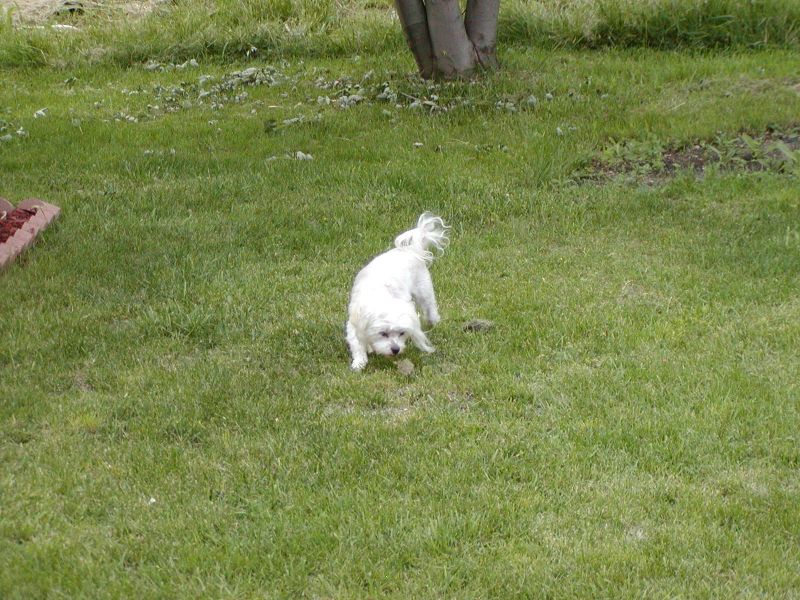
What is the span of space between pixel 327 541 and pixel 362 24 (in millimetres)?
11025

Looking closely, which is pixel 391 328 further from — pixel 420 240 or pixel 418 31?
pixel 418 31

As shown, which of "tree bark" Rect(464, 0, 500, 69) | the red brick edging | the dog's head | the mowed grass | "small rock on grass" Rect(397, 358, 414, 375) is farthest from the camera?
"tree bark" Rect(464, 0, 500, 69)

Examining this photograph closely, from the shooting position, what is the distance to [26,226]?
24.8 feet

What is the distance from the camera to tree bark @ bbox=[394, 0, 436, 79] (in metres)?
11.2

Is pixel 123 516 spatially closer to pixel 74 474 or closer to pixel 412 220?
pixel 74 474

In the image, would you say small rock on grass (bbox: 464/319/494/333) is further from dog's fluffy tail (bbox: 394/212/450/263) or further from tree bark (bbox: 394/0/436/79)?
tree bark (bbox: 394/0/436/79)

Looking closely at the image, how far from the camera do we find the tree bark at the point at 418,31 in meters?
11.2

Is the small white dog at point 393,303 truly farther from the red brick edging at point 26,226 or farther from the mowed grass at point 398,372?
the red brick edging at point 26,226

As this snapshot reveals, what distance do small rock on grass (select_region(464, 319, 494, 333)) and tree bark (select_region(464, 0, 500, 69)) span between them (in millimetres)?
5972

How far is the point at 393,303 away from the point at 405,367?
0.34 m

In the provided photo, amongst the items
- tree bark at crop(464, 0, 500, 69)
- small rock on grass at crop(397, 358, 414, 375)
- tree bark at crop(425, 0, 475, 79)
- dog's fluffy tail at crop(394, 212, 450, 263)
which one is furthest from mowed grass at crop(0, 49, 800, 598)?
tree bark at crop(464, 0, 500, 69)

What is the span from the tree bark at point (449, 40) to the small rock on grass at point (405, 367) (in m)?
6.32

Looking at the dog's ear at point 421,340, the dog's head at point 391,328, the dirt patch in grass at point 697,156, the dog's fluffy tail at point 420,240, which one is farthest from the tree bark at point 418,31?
the dog's head at point 391,328

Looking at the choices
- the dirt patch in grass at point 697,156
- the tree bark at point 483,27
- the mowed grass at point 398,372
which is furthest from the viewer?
the tree bark at point 483,27
